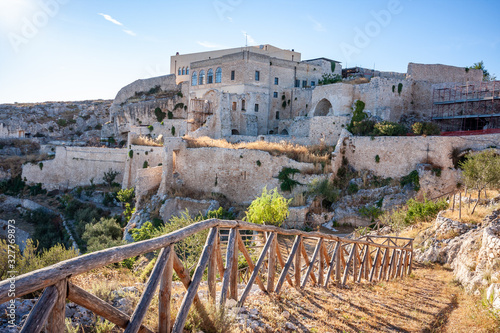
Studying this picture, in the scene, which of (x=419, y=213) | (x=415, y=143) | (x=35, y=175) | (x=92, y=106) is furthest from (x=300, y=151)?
(x=92, y=106)

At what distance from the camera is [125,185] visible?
2528cm

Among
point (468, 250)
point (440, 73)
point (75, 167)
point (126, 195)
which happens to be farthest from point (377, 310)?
point (75, 167)

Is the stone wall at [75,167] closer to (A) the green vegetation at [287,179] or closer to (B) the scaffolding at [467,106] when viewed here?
(A) the green vegetation at [287,179]

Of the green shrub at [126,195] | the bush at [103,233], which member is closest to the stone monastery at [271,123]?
the green shrub at [126,195]

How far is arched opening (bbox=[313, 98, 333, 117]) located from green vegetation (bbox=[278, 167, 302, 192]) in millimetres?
10746

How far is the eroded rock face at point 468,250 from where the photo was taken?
6.80m

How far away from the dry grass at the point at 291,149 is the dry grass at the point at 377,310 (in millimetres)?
12443

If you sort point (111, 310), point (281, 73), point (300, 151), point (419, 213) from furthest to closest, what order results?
point (281, 73) → point (300, 151) → point (419, 213) → point (111, 310)

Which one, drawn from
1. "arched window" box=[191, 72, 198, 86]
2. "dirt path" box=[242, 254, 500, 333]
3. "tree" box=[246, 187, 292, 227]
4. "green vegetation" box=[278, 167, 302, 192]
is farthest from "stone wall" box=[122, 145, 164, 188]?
"dirt path" box=[242, 254, 500, 333]

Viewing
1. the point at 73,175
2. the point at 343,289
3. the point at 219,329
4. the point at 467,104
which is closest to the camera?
the point at 219,329

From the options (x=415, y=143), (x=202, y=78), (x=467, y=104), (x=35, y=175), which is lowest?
(x=35, y=175)

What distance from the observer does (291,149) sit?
20.5m

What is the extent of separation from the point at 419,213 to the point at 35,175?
2966 centimetres

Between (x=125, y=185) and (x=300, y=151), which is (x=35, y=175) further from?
(x=300, y=151)
